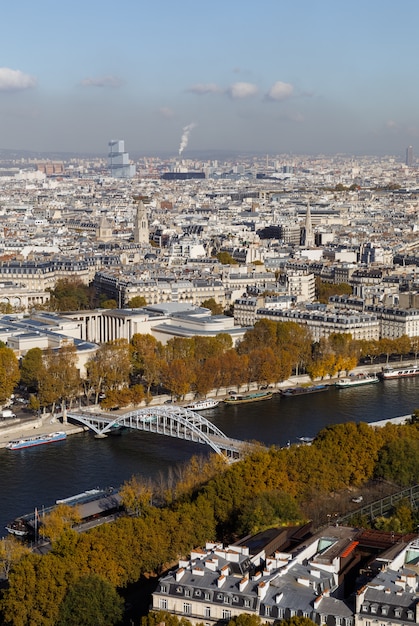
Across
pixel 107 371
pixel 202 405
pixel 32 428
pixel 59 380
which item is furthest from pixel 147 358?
pixel 32 428

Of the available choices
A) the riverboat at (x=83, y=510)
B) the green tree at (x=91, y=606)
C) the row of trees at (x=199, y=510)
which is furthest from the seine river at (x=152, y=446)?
the green tree at (x=91, y=606)

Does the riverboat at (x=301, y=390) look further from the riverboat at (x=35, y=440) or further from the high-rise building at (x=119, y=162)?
the high-rise building at (x=119, y=162)

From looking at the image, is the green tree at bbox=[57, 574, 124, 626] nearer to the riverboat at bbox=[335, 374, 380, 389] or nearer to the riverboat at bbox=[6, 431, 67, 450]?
the riverboat at bbox=[6, 431, 67, 450]

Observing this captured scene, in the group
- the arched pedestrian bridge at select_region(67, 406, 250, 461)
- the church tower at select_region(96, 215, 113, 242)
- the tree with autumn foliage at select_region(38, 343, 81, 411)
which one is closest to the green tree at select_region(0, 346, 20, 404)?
the tree with autumn foliage at select_region(38, 343, 81, 411)

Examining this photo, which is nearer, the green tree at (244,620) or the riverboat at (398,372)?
the green tree at (244,620)

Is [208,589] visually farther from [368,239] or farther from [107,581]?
[368,239]

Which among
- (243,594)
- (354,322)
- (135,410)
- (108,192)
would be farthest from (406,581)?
(108,192)
